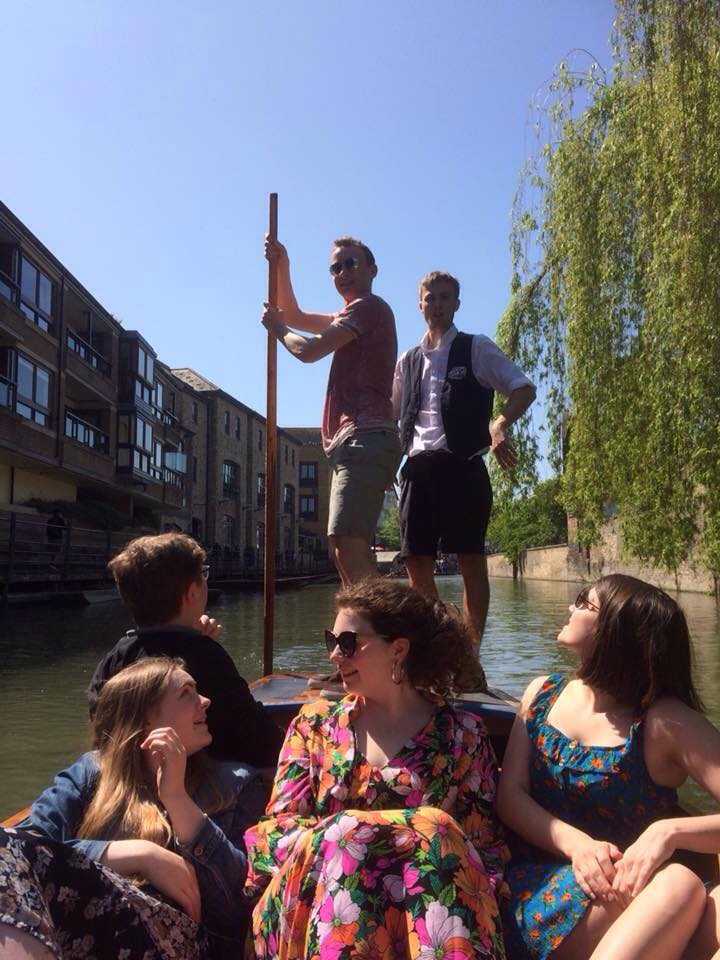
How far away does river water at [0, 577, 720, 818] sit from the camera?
16.6ft

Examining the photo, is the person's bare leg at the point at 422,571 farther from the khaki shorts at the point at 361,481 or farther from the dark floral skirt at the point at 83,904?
the dark floral skirt at the point at 83,904

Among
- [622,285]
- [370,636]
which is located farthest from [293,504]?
[370,636]

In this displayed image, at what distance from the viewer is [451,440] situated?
11.8ft

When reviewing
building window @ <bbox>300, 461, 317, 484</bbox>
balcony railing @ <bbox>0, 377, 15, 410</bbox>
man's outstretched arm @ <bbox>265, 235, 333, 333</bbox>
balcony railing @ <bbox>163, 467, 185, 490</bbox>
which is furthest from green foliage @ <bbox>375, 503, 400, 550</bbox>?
man's outstretched arm @ <bbox>265, 235, 333, 333</bbox>

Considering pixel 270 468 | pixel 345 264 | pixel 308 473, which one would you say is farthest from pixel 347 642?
pixel 308 473

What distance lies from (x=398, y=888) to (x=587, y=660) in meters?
0.68

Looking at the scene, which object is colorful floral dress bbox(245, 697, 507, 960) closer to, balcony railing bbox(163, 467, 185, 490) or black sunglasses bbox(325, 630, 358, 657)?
black sunglasses bbox(325, 630, 358, 657)

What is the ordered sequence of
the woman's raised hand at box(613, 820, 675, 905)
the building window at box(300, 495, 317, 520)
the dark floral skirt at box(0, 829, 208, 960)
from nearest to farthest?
1. the dark floral skirt at box(0, 829, 208, 960)
2. the woman's raised hand at box(613, 820, 675, 905)
3. the building window at box(300, 495, 317, 520)

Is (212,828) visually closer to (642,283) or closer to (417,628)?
(417,628)

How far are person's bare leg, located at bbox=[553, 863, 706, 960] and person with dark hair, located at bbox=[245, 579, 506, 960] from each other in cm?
20

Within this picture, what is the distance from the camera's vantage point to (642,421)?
24.6ft

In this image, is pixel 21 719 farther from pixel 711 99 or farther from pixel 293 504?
pixel 293 504

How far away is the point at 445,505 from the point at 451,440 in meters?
0.25

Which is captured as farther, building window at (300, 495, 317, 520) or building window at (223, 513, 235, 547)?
building window at (300, 495, 317, 520)
